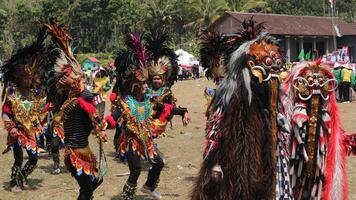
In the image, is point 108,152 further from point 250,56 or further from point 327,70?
point 250,56

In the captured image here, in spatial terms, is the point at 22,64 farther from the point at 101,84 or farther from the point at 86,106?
the point at 101,84

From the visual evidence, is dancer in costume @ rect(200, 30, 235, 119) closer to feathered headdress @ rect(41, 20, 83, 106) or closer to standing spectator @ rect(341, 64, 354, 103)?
feathered headdress @ rect(41, 20, 83, 106)

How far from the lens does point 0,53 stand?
63062 millimetres

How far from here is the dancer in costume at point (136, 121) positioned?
697 cm

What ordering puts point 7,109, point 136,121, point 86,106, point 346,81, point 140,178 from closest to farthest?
point 86,106 → point 136,121 → point 7,109 → point 140,178 → point 346,81

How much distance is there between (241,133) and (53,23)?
3783mm

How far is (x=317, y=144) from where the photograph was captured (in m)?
5.42

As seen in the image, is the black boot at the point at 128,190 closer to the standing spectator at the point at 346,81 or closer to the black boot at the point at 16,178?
the black boot at the point at 16,178

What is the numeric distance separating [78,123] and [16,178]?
2772 millimetres

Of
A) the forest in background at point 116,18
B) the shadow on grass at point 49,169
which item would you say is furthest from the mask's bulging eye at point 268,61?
the forest in background at point 116,18

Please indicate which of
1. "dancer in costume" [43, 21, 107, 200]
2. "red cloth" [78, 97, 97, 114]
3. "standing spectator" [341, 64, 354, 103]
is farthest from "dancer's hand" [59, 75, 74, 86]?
"standing spectator" [341, 64, 354, 103]

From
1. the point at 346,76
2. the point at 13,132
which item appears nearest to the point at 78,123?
the point at 13,132

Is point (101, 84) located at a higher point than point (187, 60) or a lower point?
lower

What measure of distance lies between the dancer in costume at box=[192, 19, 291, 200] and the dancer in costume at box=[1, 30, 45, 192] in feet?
16.5
